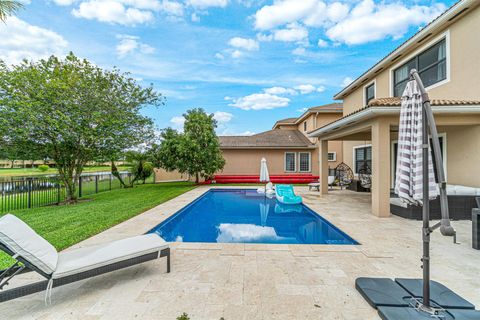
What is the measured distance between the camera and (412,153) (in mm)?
2836

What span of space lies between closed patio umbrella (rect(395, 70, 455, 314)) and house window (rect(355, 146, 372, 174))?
508 inches

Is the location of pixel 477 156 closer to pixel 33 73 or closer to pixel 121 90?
pixel 121 90

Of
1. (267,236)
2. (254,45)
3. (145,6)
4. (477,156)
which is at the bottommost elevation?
(267,236)

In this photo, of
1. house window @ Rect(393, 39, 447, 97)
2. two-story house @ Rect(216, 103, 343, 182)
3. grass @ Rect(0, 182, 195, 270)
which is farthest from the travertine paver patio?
two-story house @ Rect(216, 103, 343, 182)

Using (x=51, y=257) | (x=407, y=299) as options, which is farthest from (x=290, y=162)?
(x=51, y=257)

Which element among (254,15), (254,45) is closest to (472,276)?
(254,15)

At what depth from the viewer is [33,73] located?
9516 millimetres

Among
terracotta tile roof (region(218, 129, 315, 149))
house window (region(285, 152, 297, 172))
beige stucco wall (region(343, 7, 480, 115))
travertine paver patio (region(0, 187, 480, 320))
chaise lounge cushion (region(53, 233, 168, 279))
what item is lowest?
travertine paver patio (region(0, 187, 480, 320))

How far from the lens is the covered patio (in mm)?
7012

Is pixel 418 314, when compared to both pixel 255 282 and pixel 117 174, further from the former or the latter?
pixel 117 174

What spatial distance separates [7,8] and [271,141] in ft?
58.9

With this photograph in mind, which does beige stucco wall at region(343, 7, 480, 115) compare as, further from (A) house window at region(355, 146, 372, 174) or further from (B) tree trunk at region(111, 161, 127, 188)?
(B) tree trunk at region(111, 161, 127, 188)

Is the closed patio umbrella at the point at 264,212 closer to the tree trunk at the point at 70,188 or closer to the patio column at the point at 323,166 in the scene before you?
the patio column at the point at 323,166

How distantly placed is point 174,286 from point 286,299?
1671 millimetres
